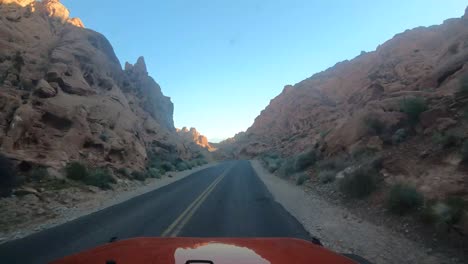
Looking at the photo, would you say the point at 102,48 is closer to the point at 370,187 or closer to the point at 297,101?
the point at 370,187

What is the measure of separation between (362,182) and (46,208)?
1237 centimetres

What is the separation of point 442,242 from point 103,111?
2833 centimetres

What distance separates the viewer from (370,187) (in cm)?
1319

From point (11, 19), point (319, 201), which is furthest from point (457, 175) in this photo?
point (11, 19)

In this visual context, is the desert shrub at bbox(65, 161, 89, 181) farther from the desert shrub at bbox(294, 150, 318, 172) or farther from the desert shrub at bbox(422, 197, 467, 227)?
the desert shrub at bbox(422, 197, 467, 227)

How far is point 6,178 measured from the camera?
1501 cm

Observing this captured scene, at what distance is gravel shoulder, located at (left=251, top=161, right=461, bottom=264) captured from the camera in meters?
7.34

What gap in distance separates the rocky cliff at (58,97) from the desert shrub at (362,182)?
16.2 m

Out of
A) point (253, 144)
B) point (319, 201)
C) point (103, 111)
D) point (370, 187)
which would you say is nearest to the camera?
point (370, 187)

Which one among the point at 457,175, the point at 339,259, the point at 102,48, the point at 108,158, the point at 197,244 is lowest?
the point at 457,175

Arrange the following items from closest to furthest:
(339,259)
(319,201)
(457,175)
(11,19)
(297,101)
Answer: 1. (339,259)
2. (457,175)
3. (319,201)
4. (11,19)
5. (297,101)

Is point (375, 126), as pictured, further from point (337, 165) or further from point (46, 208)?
point (46, 208)

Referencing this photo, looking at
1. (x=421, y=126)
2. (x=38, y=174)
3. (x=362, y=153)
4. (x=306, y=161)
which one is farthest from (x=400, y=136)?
(x=38, y=174)

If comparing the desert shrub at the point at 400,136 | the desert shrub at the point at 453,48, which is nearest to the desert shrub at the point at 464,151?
the desert shrub at the point at 400,136
